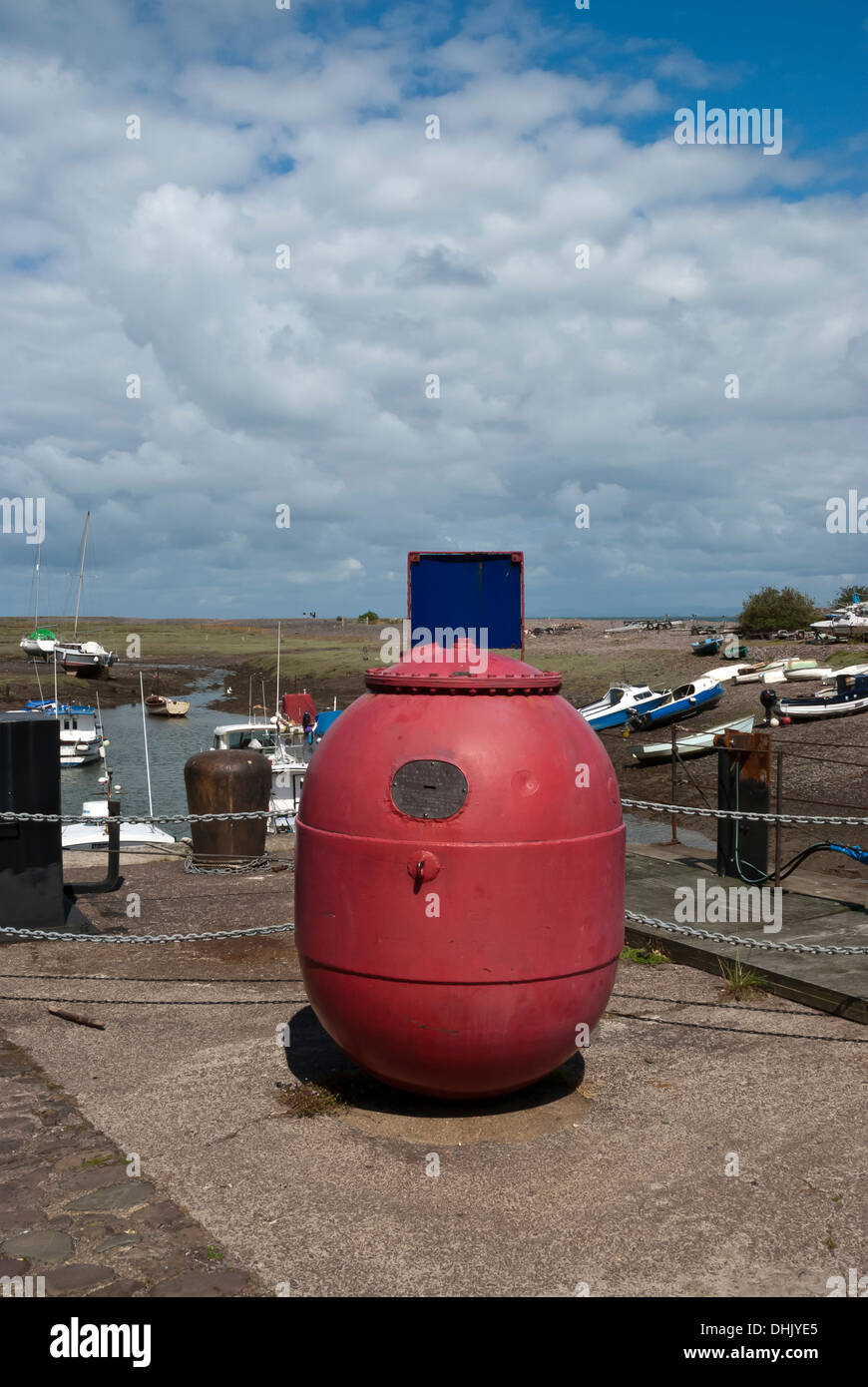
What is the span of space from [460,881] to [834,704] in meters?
31.3

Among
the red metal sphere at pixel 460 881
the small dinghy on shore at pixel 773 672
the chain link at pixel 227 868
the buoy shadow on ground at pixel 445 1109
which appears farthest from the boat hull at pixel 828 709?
the red metal sphere at pixel 460 881

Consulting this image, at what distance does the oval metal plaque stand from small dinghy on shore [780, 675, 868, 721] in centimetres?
3042

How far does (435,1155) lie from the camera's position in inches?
192

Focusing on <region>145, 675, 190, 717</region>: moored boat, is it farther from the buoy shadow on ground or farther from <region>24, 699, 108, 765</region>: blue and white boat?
the buoy shadow on ground

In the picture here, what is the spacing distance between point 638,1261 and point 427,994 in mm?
1400

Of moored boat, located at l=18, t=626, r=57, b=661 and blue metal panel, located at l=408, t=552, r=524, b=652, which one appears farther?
moored boat, located at l=18, t=626, r=57, b=661

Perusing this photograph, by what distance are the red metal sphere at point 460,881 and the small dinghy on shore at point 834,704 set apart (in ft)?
98.5

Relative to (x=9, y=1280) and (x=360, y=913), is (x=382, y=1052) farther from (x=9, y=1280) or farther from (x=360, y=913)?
(x=9, y=1280)

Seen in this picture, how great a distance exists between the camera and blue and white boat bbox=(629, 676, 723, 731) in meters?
39.1

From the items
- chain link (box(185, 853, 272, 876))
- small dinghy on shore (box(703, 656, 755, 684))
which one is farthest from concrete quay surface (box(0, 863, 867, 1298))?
small dinghy on shore (box(703, 656, 755, 684))

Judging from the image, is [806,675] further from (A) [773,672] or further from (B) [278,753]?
(B) [278,753]

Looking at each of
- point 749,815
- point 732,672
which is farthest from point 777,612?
point 749,815

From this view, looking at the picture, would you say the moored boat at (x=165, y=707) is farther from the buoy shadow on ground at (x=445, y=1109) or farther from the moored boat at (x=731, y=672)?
the buoy shadow on ground at (x=445, y=1109)

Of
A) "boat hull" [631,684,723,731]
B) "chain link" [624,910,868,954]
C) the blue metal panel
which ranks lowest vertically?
"boat hull" [631,684,723,731]
